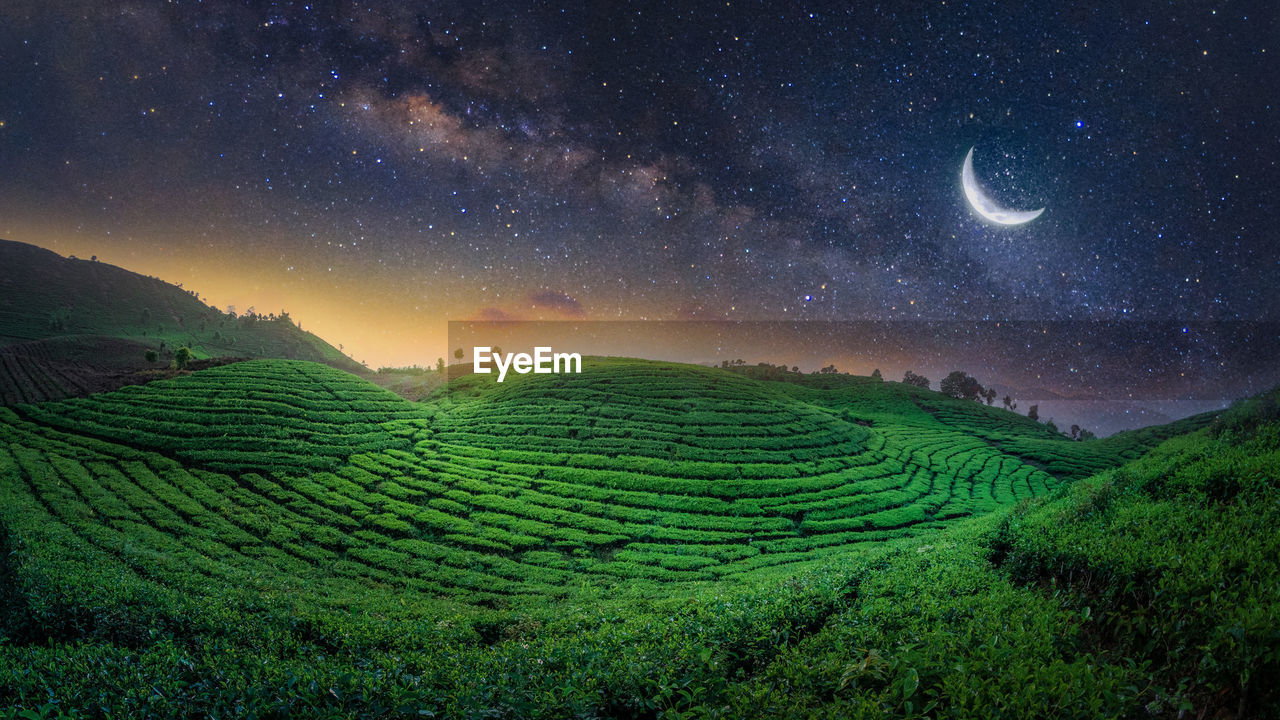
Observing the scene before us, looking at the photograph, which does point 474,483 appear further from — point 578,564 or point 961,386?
point 961,386

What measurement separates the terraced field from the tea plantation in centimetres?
22

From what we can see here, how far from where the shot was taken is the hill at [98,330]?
1606 inches

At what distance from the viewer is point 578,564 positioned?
19.5 m

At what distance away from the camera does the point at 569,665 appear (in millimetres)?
6629

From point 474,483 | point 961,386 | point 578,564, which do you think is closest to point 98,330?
point 474,483

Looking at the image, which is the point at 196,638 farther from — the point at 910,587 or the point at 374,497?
the point at 374,497

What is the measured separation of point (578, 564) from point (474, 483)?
11.9m

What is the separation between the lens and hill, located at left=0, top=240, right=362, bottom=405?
4078 centimetres

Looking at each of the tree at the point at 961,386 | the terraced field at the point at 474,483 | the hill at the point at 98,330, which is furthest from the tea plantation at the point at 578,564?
the tree at the point at 961,386

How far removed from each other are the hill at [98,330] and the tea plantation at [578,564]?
11.8 meters

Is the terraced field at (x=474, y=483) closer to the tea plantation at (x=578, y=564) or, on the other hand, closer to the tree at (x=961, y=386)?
the tea plantation at (x=578, y=564)

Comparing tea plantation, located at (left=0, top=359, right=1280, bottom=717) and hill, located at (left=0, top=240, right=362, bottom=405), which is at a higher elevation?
hill, located at (left=0, top=240, right=362, bottom=405)

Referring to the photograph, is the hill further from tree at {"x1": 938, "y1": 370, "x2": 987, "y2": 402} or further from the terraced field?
tree at {"x1": 938, "y1": 370, "x2": 987, "y2": 402}

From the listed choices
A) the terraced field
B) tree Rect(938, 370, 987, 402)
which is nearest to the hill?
the terraced field
